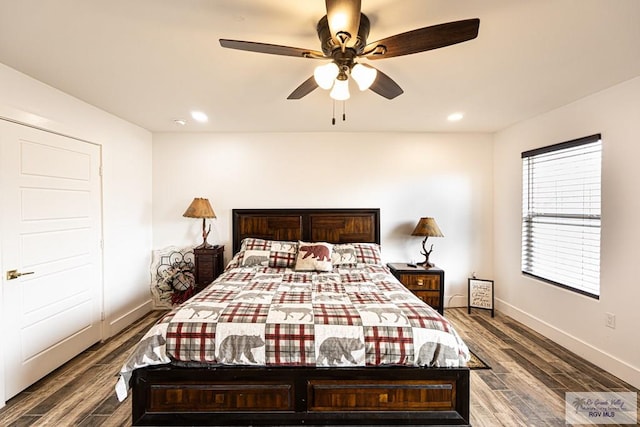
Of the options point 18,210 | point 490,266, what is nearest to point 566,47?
point 490,266

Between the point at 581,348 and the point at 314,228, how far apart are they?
3.09 metres

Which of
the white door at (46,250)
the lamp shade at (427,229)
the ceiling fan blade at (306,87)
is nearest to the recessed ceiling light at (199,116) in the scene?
the white door at (46,250)

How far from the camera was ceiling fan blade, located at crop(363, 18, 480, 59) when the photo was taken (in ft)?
4.41

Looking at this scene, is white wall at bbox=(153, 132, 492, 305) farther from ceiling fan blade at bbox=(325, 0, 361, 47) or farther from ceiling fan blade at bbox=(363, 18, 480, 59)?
ceiling fan blade at bbox=(325, 0, 361, 47)

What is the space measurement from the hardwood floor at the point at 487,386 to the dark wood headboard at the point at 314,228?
1674 mm

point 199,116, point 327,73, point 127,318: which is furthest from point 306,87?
point 127,318

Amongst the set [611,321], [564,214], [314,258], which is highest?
[564,214]

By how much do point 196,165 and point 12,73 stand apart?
2.01 metres

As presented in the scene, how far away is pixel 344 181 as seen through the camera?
13.5 feet

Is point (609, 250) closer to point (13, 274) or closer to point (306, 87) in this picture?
point (306, 87)

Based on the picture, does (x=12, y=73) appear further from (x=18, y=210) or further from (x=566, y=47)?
(x=566, y=47)

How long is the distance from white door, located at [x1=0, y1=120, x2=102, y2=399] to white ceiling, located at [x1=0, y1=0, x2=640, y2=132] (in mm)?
644

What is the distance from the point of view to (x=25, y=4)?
59.4 inches

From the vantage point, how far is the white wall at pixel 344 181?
13.4 feet
